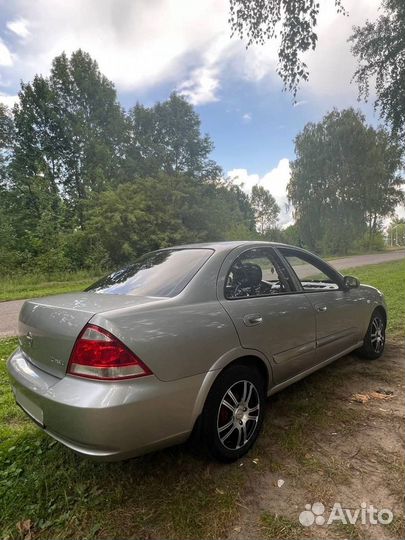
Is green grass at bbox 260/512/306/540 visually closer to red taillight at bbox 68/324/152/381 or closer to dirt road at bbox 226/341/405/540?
dirt road at bbox 226/341/405/540

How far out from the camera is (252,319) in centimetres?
247

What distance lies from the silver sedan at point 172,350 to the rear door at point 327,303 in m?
0.03

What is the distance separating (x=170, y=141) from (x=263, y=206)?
114 feet

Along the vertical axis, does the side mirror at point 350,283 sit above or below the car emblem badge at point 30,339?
above

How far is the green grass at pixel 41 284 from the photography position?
11859mm

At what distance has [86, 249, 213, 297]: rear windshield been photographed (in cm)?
236

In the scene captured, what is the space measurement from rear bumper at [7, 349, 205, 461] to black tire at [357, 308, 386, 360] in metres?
2.80

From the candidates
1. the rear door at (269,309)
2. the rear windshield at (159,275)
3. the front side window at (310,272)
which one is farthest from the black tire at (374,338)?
the rear windshield at (159,275)

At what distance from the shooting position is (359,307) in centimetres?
374

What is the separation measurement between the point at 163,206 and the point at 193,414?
2126 cm

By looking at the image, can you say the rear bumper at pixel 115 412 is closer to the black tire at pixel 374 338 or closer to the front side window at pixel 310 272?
the front side window at pixel 310 272

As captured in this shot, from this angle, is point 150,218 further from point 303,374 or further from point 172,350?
point 172,350

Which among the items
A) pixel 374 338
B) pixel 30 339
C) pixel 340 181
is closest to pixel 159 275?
pixel 30 339

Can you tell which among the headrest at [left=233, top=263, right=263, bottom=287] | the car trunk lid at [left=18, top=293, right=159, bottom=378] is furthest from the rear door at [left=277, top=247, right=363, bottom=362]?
the car trunk lid at [left=18, top=293, right=159, bottom=378]
